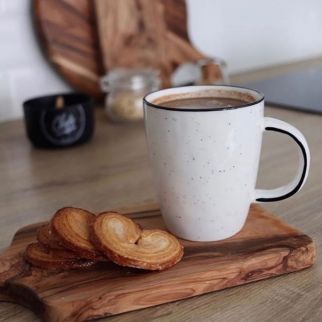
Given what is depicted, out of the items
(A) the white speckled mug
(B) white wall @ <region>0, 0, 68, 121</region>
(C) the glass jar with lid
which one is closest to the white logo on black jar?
(C) the glass jar with lid

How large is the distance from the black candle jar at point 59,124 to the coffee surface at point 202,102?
16.2 inches

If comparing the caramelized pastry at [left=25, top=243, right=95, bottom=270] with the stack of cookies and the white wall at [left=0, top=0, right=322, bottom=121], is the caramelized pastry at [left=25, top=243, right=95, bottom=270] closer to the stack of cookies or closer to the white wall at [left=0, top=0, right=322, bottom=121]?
the stack of cookies

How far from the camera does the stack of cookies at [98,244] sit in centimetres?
49

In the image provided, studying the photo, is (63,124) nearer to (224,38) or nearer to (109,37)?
(109,37)

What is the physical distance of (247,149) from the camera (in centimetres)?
53

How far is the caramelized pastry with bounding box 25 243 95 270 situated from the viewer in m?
0.51

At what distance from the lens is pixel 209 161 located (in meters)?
0.52

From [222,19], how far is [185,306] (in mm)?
1171

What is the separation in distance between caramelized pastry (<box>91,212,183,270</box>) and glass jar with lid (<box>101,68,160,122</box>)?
60cm

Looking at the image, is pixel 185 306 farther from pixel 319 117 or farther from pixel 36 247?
pixel 319 117

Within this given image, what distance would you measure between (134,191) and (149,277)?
28 cm

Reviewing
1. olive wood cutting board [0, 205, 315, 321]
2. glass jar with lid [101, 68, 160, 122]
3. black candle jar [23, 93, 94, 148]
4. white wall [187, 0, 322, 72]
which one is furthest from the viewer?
white wall [187, 0, 322, 72]

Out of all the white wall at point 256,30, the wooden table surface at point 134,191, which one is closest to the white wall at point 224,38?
the white wall at point 256,30

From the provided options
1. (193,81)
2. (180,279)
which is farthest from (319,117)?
(180,279)
